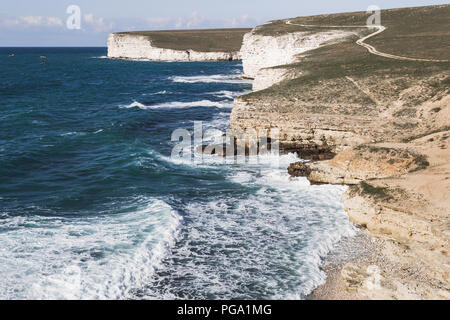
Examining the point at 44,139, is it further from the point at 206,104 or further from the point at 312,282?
the point at 312,282

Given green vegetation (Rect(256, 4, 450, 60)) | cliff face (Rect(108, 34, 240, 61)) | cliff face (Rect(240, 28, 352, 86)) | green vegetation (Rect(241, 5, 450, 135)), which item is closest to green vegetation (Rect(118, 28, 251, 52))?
cliff face (Rect(108, 34, 240, 61))

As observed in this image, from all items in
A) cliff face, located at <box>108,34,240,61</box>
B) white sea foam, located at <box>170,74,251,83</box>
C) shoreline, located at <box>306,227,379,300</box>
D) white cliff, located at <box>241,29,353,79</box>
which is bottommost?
shoreline, located at <box>306,227,379,300</box>

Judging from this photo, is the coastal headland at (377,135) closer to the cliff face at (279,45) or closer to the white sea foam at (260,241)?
the cliff face at (279,45)

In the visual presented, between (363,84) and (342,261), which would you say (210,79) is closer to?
(363,84)

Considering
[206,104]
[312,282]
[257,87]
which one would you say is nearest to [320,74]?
[257,87]

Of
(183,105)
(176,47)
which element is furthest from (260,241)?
(176,47)

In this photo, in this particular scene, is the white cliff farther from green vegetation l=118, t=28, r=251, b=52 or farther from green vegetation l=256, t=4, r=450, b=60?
green vegetation l=118, t=28, r=251, b=52
